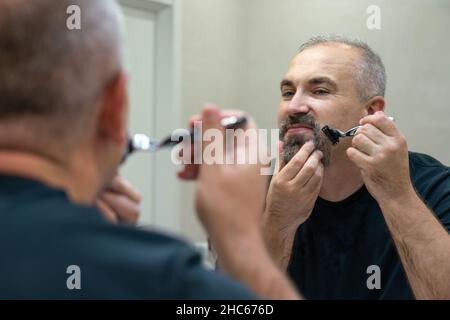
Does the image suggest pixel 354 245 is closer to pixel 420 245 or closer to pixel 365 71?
pixel 420 245

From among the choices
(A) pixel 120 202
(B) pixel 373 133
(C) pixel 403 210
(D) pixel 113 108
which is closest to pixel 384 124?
(B) pixel 373 133

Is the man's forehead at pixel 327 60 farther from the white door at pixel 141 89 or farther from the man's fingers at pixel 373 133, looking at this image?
the white door at pixel 141 89

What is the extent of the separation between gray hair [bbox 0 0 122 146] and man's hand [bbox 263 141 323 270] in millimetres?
684

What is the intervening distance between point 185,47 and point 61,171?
1656 millimetres

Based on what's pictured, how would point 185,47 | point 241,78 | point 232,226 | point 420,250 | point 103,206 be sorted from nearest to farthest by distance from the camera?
point 232,226 < point 103,206 < point 420,250 < point 185,47 < point 241,78

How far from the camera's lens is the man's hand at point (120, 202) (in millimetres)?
652

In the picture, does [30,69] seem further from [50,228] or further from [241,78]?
[241,78]

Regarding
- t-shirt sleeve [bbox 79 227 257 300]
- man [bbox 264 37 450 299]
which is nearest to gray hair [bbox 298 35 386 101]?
man [bbox 264 37 450 299]

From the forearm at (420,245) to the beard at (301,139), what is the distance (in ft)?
0.93

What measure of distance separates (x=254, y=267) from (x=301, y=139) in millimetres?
788

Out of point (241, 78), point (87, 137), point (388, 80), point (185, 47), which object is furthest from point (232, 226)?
point (241, 78)

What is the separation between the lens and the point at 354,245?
1141mm

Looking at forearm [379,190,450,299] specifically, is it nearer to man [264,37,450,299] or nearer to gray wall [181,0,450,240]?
man [264,37,450,299]

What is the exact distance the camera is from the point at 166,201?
204 cm
